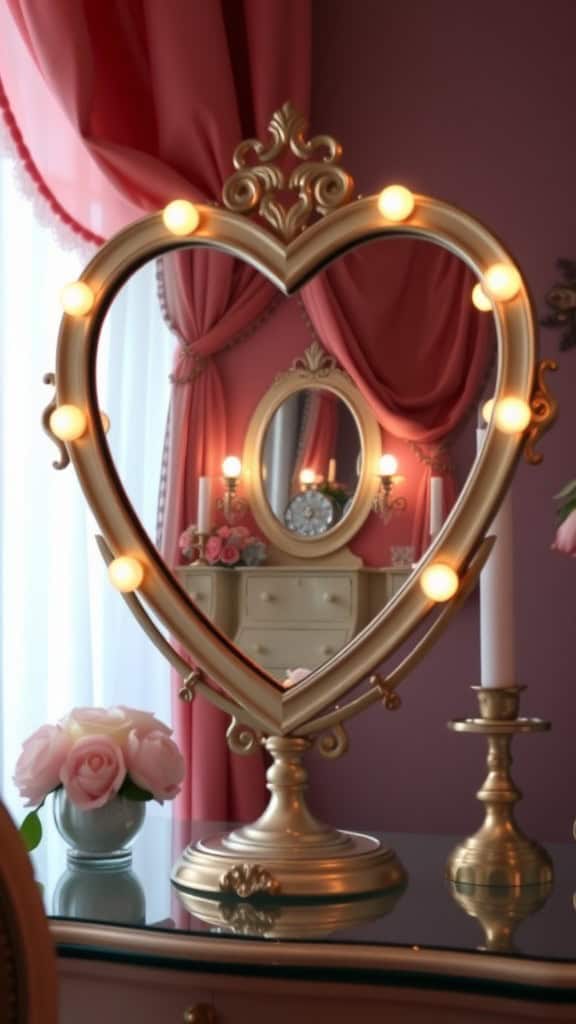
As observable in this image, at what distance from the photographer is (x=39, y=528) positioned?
296 cm

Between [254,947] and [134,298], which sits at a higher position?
[134,298]

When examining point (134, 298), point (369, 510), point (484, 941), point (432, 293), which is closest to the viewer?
point (484, 941)

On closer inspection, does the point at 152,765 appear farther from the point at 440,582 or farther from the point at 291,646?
the point at 440,582

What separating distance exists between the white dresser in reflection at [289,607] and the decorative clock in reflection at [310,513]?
0.06 metres

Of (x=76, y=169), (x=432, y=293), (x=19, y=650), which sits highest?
(x=76, y=169)

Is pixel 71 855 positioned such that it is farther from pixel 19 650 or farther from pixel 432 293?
pixel 19 650

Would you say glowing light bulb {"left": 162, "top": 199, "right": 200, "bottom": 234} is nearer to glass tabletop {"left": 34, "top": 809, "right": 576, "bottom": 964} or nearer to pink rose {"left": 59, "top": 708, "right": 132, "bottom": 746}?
pink rose {"left": 59, "top": 708, "right": 132, "bottom": 746}

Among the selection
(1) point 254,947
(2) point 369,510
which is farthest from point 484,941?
(2) point 369,510

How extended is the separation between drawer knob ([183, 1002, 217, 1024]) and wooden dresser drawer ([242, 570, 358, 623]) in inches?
18.9

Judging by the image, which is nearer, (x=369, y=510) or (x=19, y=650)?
(x=369, y=510)

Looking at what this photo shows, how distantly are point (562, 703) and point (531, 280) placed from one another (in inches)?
39.9

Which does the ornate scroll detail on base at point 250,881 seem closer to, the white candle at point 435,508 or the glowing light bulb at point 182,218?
the white candle at point 435,508

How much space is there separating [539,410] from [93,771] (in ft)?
1.97

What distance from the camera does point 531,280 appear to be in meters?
3.35
